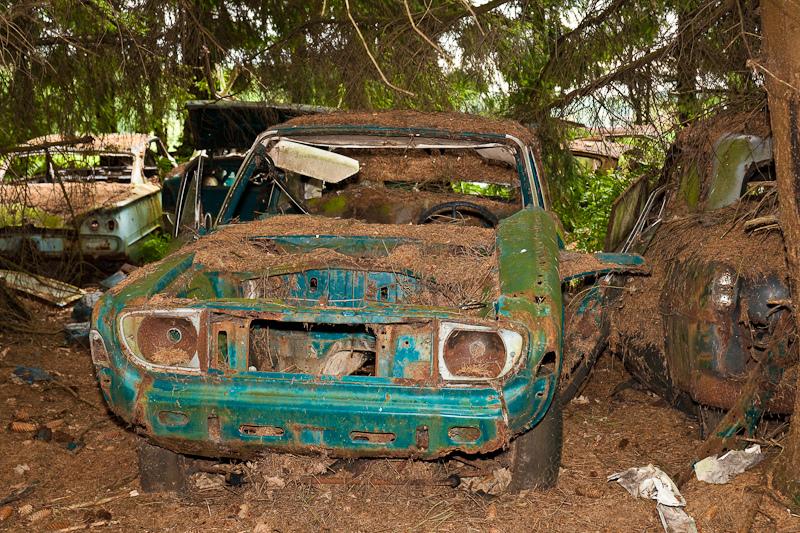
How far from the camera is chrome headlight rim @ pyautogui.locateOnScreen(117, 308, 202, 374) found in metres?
3.40

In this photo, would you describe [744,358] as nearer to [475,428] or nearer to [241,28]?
[475,428]

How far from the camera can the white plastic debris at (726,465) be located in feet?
12.3

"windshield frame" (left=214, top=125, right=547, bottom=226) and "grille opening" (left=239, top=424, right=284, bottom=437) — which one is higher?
"windshield frame" (left=214, top=125, right=547, bottom=226)

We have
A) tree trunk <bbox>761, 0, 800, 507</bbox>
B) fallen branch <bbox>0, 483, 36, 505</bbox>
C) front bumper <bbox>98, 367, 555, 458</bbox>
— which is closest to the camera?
front bumper <bbox>98, 367, 555, 458</bbox>

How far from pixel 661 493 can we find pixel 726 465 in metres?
0.44

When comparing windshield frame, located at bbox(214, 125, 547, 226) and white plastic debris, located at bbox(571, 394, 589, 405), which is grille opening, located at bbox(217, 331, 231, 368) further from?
white plastic debris, located at bbox(571, 394, 589, 405)

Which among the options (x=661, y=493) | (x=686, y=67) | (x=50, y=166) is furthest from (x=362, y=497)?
(x=50, y=166)

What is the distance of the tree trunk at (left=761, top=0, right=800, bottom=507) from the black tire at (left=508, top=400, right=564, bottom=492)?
0.91 metres

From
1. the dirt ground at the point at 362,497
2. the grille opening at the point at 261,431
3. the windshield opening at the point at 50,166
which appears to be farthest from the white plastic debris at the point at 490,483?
the windshield opening at the point at 50,166

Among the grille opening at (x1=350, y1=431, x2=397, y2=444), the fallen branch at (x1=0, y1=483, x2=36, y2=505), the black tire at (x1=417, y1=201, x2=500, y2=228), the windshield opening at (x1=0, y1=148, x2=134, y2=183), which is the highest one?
the windshield opening at (x1=0, y1=148, x2=134, y2=183)

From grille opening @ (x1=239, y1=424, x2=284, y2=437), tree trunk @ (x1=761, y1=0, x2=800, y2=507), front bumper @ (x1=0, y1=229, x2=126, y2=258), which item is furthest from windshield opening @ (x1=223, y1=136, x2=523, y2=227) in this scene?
front bumper @ (x1=0, y1=229, x2=126, y2=258)

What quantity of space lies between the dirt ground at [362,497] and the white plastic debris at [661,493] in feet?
0.18

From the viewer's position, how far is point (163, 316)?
3.44 meters

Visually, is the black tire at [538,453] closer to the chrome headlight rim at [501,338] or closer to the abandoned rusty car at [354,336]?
the abandoned rusty car at [354,336]
